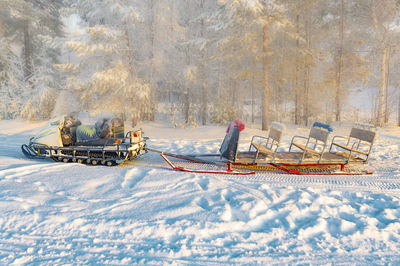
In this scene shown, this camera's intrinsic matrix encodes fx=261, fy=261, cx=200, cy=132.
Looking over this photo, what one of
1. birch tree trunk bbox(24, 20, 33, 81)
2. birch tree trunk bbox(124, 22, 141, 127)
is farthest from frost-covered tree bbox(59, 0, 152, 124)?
birch tree trunk bbox(24, 20, 33, 81)

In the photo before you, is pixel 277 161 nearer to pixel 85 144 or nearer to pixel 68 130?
pixel 85 144

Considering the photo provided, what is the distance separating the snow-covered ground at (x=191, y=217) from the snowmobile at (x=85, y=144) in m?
0.99

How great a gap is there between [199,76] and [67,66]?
281 inches

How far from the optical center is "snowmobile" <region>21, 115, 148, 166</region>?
22.3 ft

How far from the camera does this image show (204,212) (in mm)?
3842

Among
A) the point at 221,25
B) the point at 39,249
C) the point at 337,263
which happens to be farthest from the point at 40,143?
the point at 221,25

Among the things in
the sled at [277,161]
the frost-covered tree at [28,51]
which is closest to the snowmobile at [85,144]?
the sled at [277,161]

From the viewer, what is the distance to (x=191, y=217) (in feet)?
12.1

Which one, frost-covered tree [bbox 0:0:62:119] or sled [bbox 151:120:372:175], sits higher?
frost-covered tree [bbox 0:0:62:119]

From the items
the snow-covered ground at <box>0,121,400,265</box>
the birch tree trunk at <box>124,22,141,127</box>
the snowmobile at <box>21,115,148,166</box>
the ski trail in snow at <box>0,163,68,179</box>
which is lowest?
the snow-covered ground at <box>0,121,400,265</box>

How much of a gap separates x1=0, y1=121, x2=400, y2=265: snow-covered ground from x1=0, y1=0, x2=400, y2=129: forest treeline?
28.3 ft

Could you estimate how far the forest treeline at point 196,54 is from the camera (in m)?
12.9

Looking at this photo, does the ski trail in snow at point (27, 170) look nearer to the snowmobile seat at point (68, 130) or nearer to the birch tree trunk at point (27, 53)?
the snowmobile seat at point (68, 130)

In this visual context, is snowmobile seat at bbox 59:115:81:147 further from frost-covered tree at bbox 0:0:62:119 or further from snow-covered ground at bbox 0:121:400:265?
frost-covered tree at bbox 0:0:62:119
